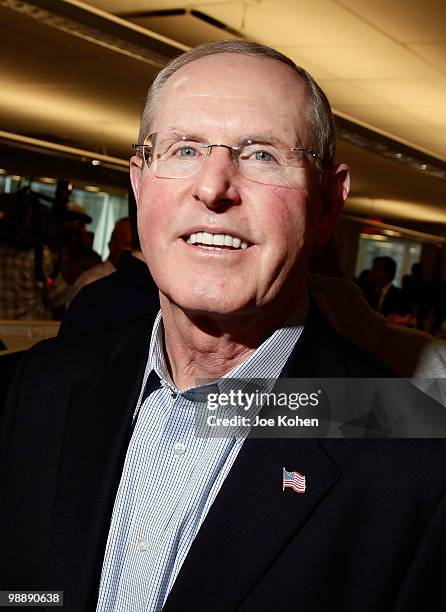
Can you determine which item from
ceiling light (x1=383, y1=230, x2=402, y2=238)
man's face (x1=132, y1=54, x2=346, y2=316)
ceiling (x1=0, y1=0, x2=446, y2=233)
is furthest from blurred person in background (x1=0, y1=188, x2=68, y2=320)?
ceiling light (x1=383, y1=230, x2=402, y2=238)

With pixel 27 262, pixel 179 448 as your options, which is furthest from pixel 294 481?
pixel 27 262

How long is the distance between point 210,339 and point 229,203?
0.22 m

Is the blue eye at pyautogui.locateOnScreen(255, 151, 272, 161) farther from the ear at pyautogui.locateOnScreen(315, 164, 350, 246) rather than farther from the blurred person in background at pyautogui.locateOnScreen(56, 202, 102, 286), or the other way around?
the blurred person in background at pyautogui.locateOnScreen(56, 202, 102, 286)

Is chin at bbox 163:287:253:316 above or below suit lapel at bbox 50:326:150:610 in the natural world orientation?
above

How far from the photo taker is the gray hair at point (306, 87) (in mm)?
1168

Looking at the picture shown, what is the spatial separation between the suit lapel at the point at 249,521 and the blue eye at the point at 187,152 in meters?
0.42

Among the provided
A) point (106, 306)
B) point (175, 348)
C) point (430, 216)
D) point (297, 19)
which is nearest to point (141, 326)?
point (175, 348)

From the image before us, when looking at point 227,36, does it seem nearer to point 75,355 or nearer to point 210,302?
point 75,355

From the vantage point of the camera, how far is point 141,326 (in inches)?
56.0

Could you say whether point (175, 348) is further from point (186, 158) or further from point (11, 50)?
point (11, 50)

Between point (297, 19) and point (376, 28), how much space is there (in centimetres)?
52

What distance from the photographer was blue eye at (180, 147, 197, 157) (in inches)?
44.1

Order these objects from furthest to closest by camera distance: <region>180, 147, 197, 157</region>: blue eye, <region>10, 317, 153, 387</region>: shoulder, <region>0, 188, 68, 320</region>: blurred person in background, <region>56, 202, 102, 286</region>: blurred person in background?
<region>56, 202, 102, 286</region>: blurred person in background
<region>0, 188, 68, 320</region>: blurred person in background
<region>10, 317, 153, 387</region>: shoulder
<region>180, 147, 197, 157</region>: blue eye

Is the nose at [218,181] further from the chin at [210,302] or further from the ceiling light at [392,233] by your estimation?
the ceiling light at [392,233]
